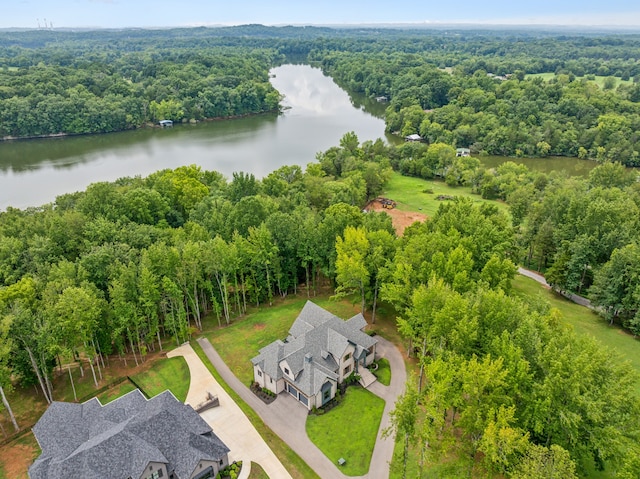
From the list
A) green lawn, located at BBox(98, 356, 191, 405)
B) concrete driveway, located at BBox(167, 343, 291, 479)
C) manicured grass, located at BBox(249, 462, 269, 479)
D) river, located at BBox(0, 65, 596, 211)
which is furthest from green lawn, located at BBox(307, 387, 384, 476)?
river, located at BBox(0, 65, 596, 211)

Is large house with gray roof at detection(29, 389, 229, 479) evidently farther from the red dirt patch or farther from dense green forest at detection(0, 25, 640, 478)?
the red dirt patch

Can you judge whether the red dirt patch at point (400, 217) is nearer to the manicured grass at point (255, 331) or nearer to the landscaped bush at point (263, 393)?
the manicured grass at point (255, 331)

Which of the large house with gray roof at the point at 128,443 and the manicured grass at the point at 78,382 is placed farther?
the manicured grass at the point at 78,382

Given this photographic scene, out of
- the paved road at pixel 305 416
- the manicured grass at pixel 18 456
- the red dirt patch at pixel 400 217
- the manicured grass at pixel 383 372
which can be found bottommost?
the red dirt patch at pixel 400 217

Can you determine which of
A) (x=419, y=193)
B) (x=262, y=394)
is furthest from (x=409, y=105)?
(x=262, y=394)

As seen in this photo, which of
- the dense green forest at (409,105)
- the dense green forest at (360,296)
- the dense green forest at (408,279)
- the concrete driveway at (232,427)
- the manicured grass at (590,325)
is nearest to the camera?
the dense green forest at (360,296)

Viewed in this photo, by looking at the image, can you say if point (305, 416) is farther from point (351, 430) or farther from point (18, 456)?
point (18, 456)

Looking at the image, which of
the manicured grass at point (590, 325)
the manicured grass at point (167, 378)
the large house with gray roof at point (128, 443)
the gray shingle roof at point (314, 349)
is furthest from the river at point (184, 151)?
the large house with gray roof at point (128, 443)
